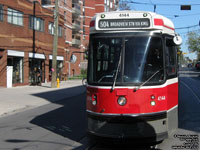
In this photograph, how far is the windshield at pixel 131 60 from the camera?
625cm

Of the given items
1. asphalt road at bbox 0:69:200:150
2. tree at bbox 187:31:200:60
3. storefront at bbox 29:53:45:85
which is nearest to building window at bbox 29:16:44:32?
storefront at bbox 29:53:45:85

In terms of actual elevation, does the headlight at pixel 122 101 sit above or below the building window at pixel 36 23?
below

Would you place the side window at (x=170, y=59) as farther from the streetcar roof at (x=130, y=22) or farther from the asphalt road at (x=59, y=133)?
the asphalt road at (x=59, y=133)

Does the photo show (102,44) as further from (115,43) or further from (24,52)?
(24,52)

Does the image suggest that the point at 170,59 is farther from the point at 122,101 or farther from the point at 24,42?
the point at 24,42

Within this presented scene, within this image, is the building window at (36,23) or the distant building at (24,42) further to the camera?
the building window at (36,23)

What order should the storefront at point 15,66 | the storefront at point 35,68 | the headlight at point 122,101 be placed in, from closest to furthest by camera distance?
the headlight at point 122,101 < the storefront at point 15,66 < the storefront at point 35,68

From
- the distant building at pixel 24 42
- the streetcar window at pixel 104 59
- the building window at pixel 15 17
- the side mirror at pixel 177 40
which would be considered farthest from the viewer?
the building window at pixel 15 17

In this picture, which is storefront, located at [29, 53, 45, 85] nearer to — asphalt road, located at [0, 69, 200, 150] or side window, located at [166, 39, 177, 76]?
asphalt road, located at [0, 69, 200, 150]

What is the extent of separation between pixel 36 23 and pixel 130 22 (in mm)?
26086

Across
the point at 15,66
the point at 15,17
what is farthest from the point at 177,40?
the point at 15,17

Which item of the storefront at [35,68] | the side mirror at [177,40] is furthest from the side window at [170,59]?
the storefront at [35,68]

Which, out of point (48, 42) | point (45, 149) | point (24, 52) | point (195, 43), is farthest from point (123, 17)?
point (195, 43)

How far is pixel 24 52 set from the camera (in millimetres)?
28391
